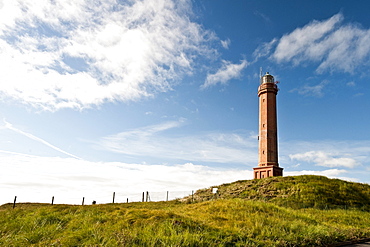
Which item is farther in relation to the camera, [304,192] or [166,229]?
[304,192]

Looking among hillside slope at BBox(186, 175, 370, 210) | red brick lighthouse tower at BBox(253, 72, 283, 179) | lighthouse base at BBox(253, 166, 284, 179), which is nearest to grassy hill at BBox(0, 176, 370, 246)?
hillside slope at BBox(186, 175, 370, 210)

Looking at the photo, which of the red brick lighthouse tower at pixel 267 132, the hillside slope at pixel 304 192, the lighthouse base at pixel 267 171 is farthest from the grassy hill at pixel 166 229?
the red brick lighthouse tower at pixel 267 132

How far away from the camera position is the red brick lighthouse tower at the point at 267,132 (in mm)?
38094

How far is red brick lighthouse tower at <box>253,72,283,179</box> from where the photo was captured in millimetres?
38094

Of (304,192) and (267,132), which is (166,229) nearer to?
(304,192)

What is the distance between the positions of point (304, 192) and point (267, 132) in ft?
47.5

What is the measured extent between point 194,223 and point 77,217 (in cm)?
528

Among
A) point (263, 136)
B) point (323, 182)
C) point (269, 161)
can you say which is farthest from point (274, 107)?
point (323, 182)

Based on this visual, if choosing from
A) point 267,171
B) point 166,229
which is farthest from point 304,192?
point 166,229

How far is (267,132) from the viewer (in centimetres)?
3944

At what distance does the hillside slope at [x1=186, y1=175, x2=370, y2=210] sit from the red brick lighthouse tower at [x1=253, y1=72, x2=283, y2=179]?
20.6 feet

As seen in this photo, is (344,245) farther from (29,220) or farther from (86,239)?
(29,220)

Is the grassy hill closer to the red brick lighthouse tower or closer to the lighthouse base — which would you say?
the lighthouse base

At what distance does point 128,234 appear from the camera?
27.0 ft
